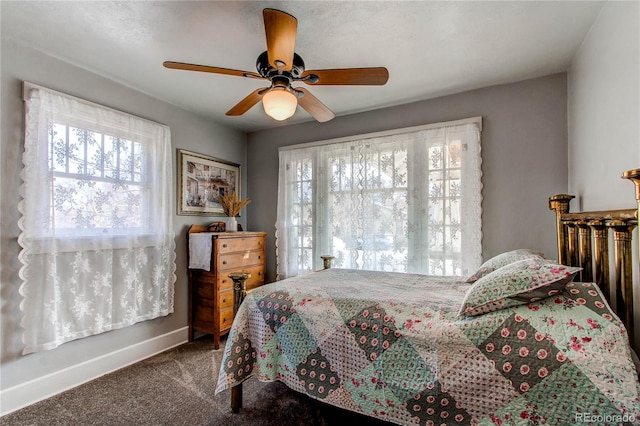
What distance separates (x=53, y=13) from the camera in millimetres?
1755

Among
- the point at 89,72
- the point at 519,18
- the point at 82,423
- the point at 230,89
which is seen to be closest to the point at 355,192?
the point at 230,89

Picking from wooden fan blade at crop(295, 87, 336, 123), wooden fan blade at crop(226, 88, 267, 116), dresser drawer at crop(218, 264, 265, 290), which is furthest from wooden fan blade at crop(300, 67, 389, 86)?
dresser drawer at crop(218, 264, 265, 290)

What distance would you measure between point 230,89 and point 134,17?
104 centimetres

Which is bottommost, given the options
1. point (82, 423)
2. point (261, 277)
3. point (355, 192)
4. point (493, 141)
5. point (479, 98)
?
point (82, 423)

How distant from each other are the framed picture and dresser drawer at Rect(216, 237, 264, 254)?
575 mm

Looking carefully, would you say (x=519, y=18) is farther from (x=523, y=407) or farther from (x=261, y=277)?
(x=261, y=277)

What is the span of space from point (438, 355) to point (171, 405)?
6.05 ft

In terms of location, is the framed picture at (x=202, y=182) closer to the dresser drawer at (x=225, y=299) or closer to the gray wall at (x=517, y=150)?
the dresser drawer at (x=225, y=299)

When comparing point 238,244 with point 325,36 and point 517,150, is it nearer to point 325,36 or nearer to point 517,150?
point 325,36

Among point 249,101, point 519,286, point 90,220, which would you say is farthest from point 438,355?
point 90,220

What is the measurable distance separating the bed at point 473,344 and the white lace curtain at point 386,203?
3.20 feet

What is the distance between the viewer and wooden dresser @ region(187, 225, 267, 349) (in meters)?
3.01

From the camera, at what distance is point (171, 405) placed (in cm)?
199

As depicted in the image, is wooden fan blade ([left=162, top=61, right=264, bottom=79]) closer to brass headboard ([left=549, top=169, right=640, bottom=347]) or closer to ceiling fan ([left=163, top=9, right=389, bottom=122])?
ceiling fan ([left=163, top=9, right=389, bottom=122])
